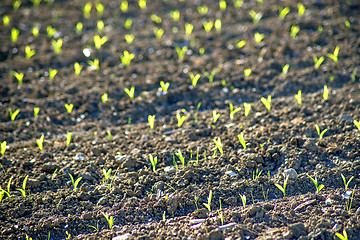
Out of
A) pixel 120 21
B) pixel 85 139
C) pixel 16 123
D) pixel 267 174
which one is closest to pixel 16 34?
pixel 120 21

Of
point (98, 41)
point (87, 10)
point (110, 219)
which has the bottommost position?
point (110, 219)

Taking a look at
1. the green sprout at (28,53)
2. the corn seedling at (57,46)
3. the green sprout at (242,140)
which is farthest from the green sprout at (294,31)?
the green sprout at (28,53)

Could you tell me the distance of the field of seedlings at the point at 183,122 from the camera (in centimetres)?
246

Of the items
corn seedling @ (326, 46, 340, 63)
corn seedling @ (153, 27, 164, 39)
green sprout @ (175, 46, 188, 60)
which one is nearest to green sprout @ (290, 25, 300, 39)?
corn seedling @ (326, 46, 340, 63)

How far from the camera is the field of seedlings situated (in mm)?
2465

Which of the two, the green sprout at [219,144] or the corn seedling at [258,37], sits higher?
the corn seedling at [258,37]

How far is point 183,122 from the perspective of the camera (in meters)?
3.51

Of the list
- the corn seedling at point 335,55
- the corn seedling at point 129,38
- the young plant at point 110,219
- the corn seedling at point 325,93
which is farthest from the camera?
the corn seedling at point 129,38

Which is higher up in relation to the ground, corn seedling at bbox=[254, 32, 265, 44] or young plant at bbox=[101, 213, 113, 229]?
corn seedling at bbox=[254, 32, 265, 44]

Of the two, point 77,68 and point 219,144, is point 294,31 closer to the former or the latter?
point 219,144

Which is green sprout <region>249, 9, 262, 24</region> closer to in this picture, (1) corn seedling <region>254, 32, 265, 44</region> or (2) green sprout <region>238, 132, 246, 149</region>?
(1) corn seedling <region>254, 32, 265, 44</region>

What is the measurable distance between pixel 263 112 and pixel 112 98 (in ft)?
5.24

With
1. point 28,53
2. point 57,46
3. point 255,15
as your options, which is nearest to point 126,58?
point 57,46

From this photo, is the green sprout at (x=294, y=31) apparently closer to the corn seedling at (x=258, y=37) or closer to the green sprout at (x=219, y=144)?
the corn seedling at (x=258, y=37)
